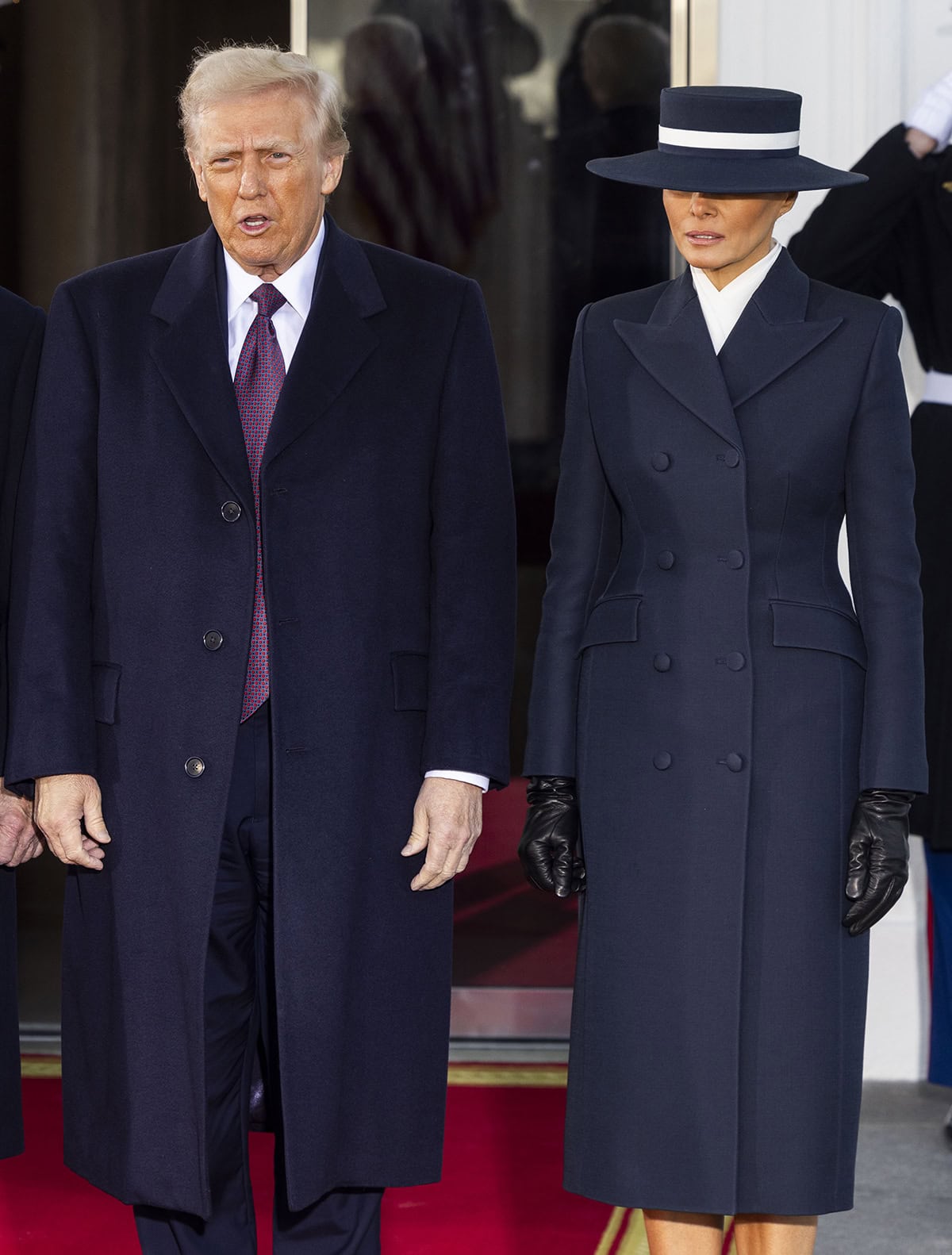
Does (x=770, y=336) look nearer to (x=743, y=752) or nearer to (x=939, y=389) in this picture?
(x=743, y=752)

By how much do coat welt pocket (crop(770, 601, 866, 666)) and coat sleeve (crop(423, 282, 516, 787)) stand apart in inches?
14.3

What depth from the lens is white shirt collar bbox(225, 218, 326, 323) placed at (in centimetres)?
244

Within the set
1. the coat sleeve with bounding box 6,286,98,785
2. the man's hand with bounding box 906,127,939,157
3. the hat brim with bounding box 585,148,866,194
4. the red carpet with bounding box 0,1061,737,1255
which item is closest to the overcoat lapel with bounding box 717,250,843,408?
the hat brim with bounding box 585,148,866,194

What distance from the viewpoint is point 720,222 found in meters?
2.31

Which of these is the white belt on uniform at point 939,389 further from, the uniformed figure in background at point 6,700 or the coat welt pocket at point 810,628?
the uniformed figure in background at point 6,700

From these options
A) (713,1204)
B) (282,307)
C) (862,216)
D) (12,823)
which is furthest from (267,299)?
(862,216)

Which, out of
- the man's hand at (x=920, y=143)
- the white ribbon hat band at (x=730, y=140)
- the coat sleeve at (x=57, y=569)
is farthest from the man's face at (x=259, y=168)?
the man's hand at (x=920, y=143)

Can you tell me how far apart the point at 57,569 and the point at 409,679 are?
0.47 m

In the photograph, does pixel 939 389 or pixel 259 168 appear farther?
pixel 939 389

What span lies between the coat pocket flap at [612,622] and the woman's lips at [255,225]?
2.13 ft

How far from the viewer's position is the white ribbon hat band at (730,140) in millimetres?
2332

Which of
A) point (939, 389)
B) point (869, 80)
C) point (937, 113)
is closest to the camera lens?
point (937, 113)

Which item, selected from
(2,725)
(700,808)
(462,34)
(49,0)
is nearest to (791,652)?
(700,808)

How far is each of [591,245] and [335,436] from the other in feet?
7.51
